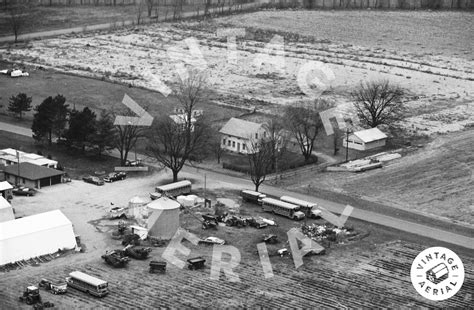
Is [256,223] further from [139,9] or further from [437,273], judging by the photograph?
[139,9]

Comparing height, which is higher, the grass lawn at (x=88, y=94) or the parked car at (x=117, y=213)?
the grass lawn at (x=88, y=94)

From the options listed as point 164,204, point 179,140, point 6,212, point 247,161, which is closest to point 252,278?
point 164,204

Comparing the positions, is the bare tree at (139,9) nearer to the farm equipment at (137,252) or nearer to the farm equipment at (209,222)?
the farm equipment at (209,222)

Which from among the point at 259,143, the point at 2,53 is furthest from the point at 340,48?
the point at 259,143

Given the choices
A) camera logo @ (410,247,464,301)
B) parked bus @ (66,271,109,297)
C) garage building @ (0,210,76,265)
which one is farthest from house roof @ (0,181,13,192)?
camera logo @ (410,247,464,301)

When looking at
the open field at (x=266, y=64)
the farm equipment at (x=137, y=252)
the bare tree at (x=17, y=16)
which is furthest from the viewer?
the bare tree at (x=17, y=16)

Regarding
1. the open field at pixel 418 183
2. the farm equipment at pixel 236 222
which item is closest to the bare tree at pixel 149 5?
the open field at pixel 418 183
